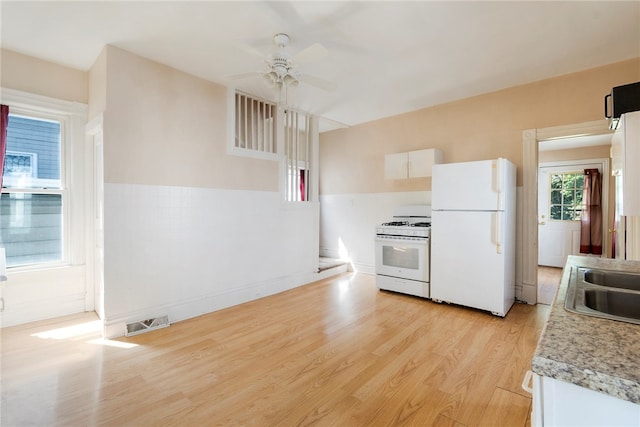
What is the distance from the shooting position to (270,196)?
4.00 metres

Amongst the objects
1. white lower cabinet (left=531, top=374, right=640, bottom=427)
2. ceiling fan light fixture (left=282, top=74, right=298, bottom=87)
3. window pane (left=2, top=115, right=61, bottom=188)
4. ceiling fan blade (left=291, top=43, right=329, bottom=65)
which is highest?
ceiling fan blade (left=291, top=43, right=329, bottom=65)

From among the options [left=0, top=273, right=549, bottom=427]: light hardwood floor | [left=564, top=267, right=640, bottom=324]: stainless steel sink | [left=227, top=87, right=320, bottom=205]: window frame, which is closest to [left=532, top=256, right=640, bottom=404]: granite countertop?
[left=564, top=267, right=640, bottom=324]: stainless steel sink

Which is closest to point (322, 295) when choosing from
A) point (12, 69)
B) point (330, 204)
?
point (330, 204)

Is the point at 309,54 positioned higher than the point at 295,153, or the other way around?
the point at 309,54

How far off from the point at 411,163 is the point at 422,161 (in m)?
0.17

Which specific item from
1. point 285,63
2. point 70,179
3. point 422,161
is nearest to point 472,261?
point 422,161

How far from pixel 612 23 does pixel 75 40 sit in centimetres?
457

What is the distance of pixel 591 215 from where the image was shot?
5.52m

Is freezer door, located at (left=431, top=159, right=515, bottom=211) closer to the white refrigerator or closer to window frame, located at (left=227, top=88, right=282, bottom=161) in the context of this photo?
the white refrigerator

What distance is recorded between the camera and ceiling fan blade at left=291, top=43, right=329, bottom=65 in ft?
6.86

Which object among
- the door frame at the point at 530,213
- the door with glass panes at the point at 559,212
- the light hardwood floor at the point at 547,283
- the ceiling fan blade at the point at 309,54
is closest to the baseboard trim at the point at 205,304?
the ceiling fan blade at the point at 309,54

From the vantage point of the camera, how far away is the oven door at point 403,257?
3.73m

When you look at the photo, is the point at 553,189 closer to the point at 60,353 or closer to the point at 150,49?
the point at 150,49

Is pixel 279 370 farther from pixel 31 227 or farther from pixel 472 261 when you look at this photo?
pixel 31 227
